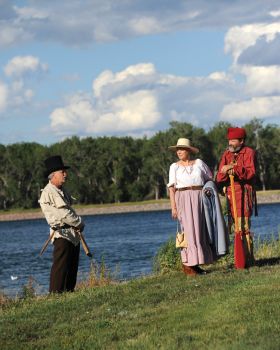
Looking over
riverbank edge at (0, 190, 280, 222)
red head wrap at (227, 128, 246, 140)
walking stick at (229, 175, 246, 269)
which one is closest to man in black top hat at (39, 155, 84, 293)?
walking stick at (229, 175, 246, 269)

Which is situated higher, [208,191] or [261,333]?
[208,191]

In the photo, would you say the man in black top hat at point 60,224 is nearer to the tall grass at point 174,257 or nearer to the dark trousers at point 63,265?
the dark trousers at point 63,265

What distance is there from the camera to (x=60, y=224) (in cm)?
1180

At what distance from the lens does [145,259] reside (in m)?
27.1

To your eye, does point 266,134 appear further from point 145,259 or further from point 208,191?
point 208,191

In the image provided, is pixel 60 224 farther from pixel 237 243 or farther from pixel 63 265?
pixel 237 243

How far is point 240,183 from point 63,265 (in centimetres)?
279

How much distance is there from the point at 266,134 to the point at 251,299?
96.6 meters

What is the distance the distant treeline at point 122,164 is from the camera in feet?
337

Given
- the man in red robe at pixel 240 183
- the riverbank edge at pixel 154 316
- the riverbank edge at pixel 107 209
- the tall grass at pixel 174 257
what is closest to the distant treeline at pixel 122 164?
the riverbank edge at pixel 107 209

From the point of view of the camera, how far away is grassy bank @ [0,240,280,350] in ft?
24.3

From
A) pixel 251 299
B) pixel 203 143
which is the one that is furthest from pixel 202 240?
pixel 203 143

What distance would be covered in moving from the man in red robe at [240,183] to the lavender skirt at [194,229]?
48 centimetres

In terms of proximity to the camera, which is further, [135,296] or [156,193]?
[156,193]
